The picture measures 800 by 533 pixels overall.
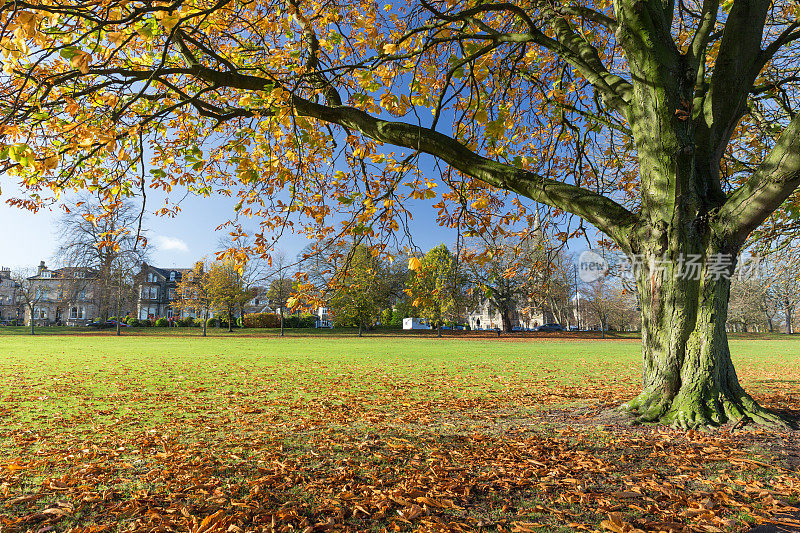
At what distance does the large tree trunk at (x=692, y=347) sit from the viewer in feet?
14.7

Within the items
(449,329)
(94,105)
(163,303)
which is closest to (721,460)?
(94,105)

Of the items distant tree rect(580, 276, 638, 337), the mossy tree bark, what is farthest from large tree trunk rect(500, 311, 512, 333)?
the mossy tree bark

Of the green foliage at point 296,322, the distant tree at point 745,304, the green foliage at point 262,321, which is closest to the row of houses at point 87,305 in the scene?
the green foliage at point 296,322

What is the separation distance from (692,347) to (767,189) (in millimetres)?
1812

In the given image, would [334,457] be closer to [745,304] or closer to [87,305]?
[745,304]

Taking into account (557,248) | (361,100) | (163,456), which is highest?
(361,100)

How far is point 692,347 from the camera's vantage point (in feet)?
14.9

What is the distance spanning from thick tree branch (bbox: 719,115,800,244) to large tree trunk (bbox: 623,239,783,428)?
0.31 meters

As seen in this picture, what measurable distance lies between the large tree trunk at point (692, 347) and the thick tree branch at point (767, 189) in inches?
12.2

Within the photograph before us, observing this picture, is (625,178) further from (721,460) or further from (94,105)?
(94,105)

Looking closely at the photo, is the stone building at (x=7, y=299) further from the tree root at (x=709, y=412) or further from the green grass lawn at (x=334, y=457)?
the tree root at (x=709, y=412)

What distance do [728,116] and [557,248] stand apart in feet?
9.64

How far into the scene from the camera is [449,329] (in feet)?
174

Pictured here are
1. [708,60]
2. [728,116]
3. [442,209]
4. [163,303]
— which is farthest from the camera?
[163,303]
